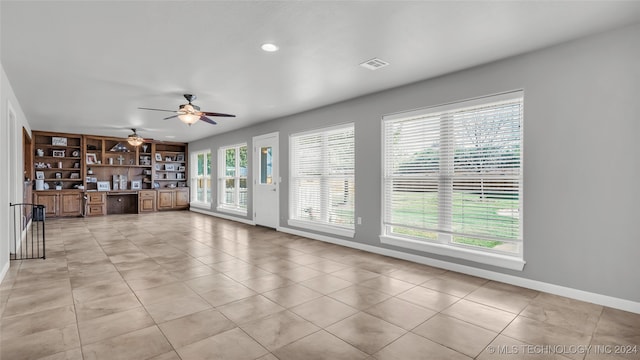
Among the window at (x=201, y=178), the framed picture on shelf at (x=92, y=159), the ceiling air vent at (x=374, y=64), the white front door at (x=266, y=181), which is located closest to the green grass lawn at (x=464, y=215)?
the ceiling air vent at (x=374, y=64)

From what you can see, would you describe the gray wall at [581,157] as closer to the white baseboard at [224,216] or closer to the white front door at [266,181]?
the white front door at [266,181]

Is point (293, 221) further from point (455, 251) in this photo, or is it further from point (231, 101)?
point (455, 251)

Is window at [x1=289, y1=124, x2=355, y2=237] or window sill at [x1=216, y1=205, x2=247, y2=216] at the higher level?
window at [x1=289, y1=124, x2=355, y2=237]

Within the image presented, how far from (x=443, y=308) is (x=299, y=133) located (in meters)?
4.35

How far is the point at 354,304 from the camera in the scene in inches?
116

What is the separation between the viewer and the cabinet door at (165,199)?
10688 millimetres

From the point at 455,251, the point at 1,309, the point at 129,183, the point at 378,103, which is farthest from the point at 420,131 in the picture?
the point at 129,183

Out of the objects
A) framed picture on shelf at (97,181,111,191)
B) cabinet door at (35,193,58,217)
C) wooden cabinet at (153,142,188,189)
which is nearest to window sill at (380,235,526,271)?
wooden cabinet at (153,142,188,189)

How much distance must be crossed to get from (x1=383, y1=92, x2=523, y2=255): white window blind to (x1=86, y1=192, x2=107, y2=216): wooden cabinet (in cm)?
922

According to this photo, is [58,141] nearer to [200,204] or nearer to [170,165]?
[170,165]

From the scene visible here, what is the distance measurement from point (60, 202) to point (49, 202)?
0.25 meters

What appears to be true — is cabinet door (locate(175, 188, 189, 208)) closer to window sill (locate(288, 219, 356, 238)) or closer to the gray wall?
window sill (locate(288, 219, 356, 238))

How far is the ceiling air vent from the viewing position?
3557mm

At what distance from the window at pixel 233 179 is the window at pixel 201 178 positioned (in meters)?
1.03
